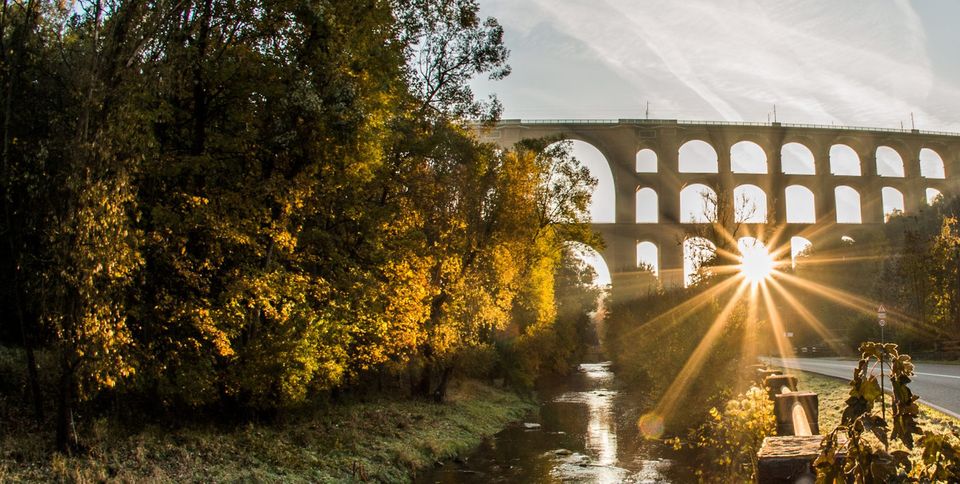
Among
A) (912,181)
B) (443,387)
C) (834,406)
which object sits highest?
(912,181)

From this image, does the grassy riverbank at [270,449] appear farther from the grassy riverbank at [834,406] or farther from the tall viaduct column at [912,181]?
the tall viaduct column at [912,181]

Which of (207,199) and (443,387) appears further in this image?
(443,387)

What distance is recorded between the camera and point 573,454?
54.5ft

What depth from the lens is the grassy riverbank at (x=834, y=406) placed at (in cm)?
837

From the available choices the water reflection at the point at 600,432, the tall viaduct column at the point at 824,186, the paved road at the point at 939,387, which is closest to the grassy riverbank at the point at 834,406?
the paved road at the point at 939,387

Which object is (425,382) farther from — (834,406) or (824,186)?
A: (824,186)

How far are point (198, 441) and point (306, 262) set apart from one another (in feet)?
14.6

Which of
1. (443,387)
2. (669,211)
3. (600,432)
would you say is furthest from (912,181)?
(443,387)

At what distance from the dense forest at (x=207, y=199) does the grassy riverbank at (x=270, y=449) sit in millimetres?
559

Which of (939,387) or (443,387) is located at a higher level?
(939,387)

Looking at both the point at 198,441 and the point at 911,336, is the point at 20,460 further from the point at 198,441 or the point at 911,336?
the point at 911,336

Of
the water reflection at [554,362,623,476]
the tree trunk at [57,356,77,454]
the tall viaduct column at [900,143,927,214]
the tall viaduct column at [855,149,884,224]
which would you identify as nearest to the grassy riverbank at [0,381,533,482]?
the tree trunk at [57,356,77,454]

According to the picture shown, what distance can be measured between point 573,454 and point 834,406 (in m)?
6.16

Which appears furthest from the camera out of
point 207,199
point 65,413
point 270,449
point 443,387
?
point 443,387
